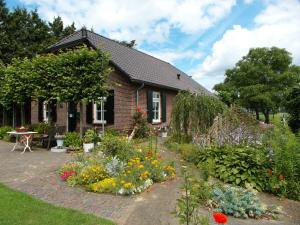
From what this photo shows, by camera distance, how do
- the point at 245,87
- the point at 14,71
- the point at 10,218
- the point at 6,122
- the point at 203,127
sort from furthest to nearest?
the point at 245,87
the point at 6,122
the point at 14,71
the point at 203,127
the point at 10,218

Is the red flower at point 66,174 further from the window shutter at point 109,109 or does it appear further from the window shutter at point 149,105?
the window shutter at point 149,105

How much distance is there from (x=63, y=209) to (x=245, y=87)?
27853 millimetres

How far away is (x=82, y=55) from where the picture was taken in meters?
11.4

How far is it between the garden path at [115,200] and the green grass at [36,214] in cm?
23

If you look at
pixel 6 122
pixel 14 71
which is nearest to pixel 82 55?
pixel 14 71

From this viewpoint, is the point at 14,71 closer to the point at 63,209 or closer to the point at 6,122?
the point at 6,122

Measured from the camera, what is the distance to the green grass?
443 cm

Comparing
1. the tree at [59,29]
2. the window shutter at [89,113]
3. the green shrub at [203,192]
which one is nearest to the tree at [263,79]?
the window shutter at [89,113]

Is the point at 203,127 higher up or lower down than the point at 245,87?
lower down

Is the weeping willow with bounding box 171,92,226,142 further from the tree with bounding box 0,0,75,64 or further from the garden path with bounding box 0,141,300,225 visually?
the tree with bounding box 0,0,75,64

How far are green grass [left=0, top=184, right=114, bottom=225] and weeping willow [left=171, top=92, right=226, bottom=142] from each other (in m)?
6.86

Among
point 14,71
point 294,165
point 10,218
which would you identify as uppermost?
point 14,71

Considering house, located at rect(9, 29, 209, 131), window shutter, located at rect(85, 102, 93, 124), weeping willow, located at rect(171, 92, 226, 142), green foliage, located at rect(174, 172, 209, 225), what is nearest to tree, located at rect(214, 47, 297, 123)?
house, located at rect(9, 29, 209, 131)

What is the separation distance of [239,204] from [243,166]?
1.98 metres
